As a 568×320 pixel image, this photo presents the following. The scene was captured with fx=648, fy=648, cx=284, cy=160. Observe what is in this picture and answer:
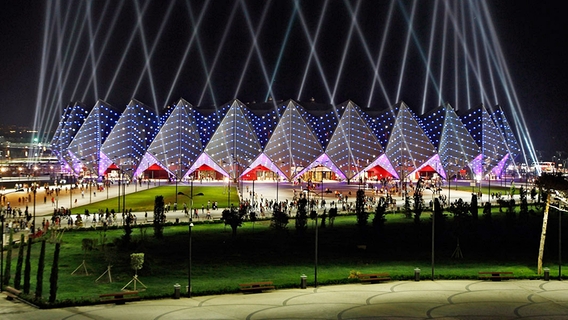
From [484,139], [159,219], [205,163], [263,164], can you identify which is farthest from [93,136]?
[159,219]

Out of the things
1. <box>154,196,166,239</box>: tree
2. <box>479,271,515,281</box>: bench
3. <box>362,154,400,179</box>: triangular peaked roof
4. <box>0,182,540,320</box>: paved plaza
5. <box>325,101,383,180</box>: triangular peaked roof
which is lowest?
<box>0,182,540,320</box>: paved plaza

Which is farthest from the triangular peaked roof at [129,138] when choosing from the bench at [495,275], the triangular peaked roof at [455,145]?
the bench at [495,275]

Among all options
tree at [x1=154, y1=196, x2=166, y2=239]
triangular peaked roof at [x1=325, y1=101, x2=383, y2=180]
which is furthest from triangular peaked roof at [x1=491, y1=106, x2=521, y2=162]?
tree at [x1=154, y1=196, x2=166, y2=239]

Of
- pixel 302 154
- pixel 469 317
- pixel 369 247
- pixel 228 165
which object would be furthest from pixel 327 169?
pixel 469 317

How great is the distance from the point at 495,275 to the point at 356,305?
23.7 ft

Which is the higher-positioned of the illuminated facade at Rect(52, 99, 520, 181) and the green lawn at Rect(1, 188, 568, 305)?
the illuminated facade at Rect(52, 99, 520, 181)

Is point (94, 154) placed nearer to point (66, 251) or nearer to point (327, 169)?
point (327, 169)

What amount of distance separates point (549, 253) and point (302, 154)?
58088 millimetres

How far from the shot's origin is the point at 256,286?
20.8 metres

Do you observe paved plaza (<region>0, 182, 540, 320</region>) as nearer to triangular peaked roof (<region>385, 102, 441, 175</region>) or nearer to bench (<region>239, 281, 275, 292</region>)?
bench (<region>239, 281, 275, 292</region>)

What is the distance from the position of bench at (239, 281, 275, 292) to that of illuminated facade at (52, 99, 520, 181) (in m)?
64.7

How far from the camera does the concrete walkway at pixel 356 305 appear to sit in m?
16.9

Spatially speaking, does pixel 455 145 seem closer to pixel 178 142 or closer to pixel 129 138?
pixel 178 142

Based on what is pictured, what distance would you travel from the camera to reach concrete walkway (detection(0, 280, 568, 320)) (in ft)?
55.6
